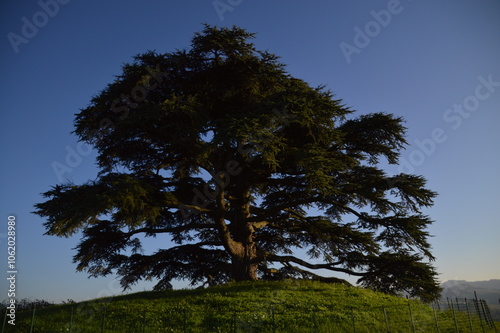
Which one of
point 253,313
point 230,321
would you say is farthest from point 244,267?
point 230,321

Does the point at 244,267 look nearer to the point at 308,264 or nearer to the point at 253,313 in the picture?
the point at 308,264

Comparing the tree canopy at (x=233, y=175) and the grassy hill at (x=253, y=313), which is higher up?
the tree canopy at (x=233, y=175)

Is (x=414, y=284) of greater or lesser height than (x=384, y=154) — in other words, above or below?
below

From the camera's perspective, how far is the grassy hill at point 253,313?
43.0 feet

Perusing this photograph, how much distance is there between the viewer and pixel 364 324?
1365 cm

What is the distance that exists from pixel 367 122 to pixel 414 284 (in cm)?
813

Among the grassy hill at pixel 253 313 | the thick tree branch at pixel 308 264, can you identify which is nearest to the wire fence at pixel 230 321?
the grassy hill at pixel 253 313

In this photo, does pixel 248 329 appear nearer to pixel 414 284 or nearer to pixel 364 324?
pixel 364 324

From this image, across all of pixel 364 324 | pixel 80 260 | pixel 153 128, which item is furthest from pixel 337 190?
pixel 80 260

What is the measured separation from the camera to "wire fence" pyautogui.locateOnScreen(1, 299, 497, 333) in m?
12.9

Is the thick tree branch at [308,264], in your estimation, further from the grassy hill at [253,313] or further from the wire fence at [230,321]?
the wire fence at [230,321]

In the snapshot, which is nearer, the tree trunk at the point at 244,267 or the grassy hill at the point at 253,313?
the grassy hill at the point at 253,313

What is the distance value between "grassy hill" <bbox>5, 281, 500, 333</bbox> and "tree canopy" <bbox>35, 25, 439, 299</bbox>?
2.23m

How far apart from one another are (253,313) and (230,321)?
1021 mm
